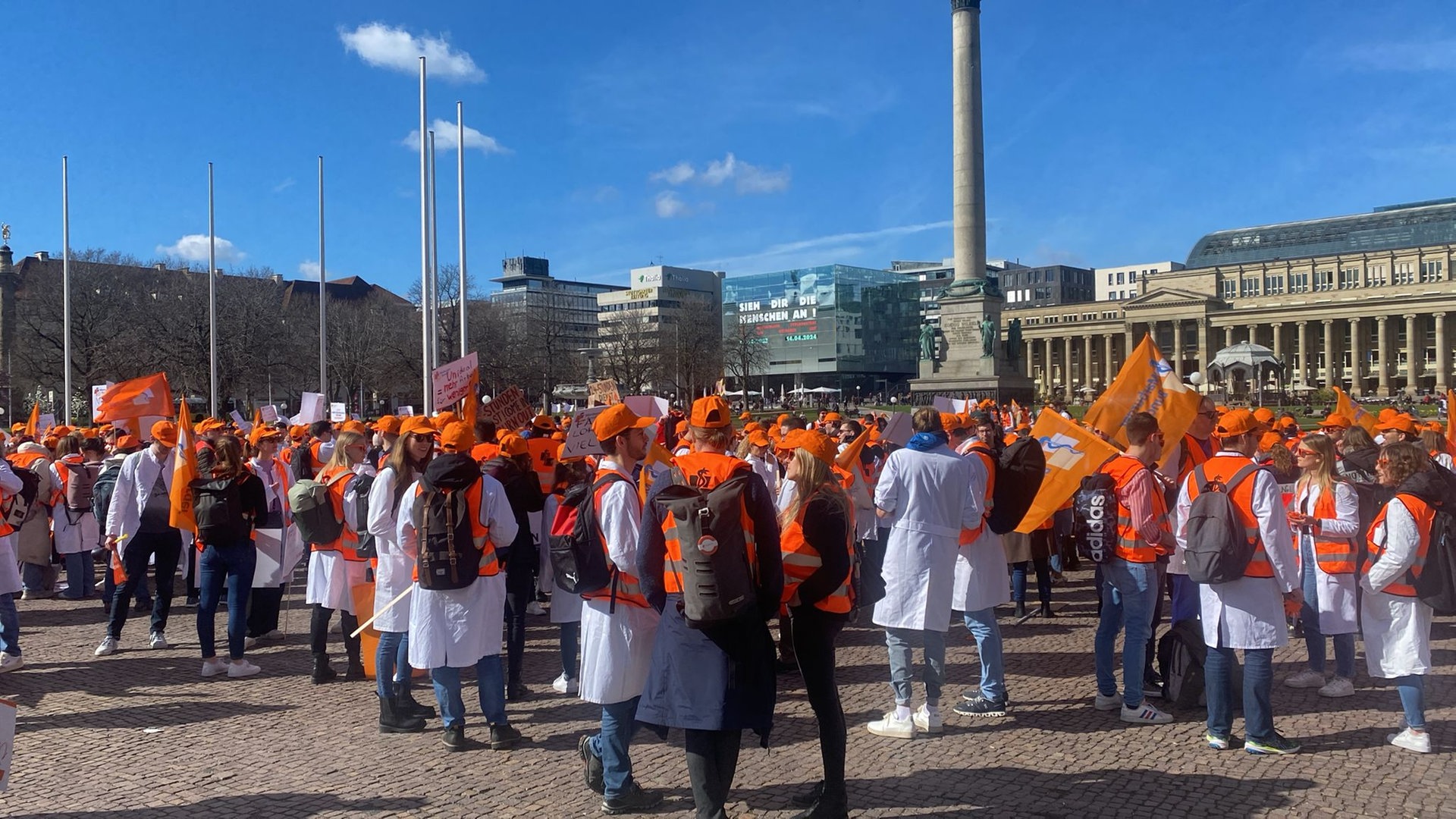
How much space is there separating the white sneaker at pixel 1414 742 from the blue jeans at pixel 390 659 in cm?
609

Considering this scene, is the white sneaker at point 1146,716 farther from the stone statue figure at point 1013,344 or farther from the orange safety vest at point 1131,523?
the stone statue figure at point 1013,344

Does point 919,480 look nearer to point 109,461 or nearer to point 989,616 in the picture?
point 989,616

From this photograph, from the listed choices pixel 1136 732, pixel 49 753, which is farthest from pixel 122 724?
pixel 1136 732

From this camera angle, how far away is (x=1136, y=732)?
7.07m

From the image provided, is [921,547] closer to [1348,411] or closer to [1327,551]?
[1327,551]

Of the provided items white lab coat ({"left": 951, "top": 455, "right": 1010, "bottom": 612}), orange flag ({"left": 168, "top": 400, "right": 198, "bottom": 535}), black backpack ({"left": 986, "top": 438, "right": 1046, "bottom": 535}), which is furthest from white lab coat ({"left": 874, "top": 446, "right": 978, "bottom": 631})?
orange flag ({"left": 168, "top": 400, "right": 198, "bottom": 535})

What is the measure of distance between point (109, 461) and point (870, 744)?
9.52 m

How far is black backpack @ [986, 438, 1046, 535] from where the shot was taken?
305 inches

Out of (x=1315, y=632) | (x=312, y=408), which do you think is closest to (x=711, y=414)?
(x=1315, y=632)

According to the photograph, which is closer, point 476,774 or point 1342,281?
point 476,774

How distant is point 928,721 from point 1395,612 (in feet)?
9.38

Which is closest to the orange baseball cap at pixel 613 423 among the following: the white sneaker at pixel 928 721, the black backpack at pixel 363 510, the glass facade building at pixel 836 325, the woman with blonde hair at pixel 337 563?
the black backpack at pixel 363 510

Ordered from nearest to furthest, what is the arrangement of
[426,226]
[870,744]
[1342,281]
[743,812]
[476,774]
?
1. [743,812]
2. [476,774]
3. [870,744]
4. [426,226]
5. [1342,281]

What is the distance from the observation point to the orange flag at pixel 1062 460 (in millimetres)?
7715
